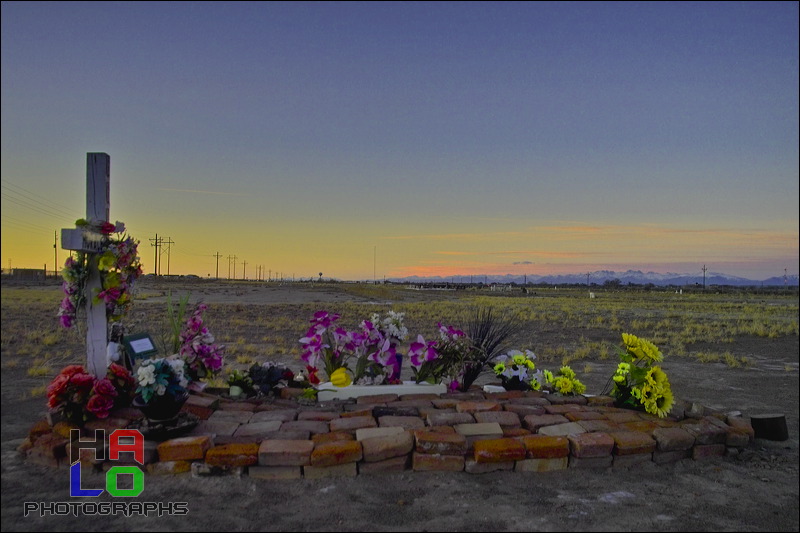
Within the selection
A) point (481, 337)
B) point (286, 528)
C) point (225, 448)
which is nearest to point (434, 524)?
point (286, 528)

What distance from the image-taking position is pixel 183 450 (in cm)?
445

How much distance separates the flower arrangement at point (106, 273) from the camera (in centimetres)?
586

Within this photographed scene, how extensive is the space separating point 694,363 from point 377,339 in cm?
930

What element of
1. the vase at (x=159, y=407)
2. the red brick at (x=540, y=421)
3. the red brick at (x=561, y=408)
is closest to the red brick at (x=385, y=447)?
the red brick at (x=540, y=421)

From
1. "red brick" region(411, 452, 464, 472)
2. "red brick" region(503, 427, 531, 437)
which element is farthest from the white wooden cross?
"red brick" region(503, 427, 531, 437)

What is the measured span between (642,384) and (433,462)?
107 inches

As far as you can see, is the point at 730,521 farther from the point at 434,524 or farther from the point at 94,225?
the point at 94,225

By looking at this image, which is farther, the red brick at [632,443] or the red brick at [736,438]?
the red brick at [736,438]

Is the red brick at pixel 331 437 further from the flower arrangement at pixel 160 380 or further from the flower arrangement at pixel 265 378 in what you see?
the flower arrangement at pixel 265 378

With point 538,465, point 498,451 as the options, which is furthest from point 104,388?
point 538,465

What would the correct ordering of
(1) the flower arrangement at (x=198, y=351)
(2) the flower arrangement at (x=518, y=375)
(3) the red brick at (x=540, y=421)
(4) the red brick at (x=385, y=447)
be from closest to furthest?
(4) the red brick at (x=385, y=447), (3) the red brick at (x=540, y=421), (1) the flower arrangement at (x=198, y=351), (2) the flower arrangement at (x=518, y=375)

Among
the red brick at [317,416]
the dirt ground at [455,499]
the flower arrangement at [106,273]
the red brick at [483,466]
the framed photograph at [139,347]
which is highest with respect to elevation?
the flower arrangement at [106,273]

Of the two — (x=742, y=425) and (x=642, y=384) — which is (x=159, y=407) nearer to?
(x=642, y=384)

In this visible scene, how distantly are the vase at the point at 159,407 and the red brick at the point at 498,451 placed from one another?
2544mm
